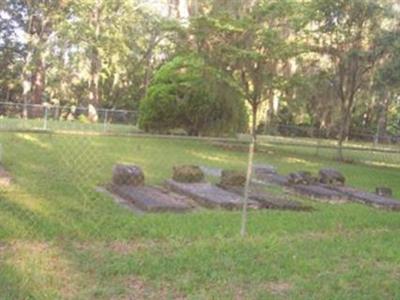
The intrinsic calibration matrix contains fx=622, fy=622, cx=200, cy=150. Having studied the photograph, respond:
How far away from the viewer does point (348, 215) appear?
8734 millimetres

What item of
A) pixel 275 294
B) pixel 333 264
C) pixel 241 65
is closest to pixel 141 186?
pixel 333 264

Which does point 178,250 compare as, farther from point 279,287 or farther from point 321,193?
point 321,193

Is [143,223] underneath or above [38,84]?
underneath

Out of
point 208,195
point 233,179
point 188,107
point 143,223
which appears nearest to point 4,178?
point 208,195

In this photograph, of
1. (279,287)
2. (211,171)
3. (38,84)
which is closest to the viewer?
(279,287)

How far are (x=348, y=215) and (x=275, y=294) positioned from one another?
4069mm

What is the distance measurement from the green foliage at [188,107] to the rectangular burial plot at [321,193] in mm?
9535

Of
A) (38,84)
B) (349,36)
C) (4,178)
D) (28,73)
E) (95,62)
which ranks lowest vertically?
(4,178)

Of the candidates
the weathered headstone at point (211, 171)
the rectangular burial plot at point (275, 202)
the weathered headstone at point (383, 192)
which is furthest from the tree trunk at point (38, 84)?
the rectangular burial plot at point (275, 202)

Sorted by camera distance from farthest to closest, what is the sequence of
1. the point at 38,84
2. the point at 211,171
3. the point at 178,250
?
the point at 38,84
the point at 211,171
the point at 178,250

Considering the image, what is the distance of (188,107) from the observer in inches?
826

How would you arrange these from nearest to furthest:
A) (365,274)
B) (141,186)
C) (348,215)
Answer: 1. (365,274)
2. (348,215)
3. (141,186)

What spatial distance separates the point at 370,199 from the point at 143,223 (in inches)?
185

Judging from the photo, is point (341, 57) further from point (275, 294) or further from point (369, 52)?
point (275, 294)
